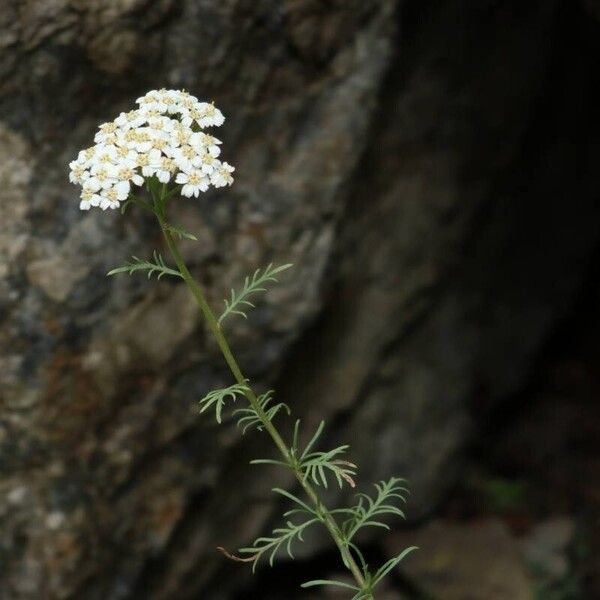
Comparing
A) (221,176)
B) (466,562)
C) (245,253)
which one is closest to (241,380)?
(221,176)

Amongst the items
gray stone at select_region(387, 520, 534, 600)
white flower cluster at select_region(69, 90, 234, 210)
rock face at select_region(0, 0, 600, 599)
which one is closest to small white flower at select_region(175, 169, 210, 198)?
white flower cluster at select_region(69, 90, 234, 210)

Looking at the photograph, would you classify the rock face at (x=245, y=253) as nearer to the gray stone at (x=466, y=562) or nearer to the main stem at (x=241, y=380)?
the gray stone at (x=466, y=562)

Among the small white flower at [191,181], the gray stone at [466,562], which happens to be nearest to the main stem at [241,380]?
the small white flower at [191,181]

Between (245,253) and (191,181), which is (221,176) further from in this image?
(245,253)

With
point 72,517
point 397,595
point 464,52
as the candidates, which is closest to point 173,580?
point 72,517

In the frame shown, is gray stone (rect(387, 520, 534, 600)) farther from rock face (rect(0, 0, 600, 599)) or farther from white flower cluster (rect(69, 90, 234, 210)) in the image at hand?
white flower cluster (rect(69, 90, 234, 210))

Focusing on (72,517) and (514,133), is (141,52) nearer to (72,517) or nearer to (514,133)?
(72,517)
